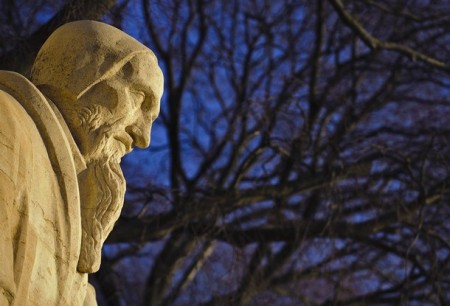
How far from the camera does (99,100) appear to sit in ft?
17.6

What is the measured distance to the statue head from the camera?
5.24 meters

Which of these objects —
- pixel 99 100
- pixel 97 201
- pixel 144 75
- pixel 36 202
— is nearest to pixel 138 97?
pixel 144 75

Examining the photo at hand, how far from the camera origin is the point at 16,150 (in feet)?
15.8

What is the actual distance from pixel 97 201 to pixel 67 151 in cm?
24

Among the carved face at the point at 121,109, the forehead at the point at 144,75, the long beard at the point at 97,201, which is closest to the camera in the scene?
the long beard at the point at 97,201

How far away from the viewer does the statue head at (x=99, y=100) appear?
524 cm

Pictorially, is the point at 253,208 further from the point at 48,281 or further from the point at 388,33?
the point at 48,281

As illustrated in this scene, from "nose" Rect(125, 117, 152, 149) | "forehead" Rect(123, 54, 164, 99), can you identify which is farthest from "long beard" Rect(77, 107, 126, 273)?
"forehead" Rect(123, 54, 164, 99)

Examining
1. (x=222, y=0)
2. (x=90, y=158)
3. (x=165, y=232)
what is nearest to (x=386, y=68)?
(x=222, y=0)

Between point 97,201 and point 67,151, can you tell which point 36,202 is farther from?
point 97,201

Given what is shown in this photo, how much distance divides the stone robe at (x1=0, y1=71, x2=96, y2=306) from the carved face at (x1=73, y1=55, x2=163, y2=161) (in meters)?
0.10

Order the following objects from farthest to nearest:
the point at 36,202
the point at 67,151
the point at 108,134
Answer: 1. the point at 108,134
2. the point at 67,151
3. the point at 36,202

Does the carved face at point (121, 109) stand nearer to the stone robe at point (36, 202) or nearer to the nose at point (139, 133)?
the nose at point (139, 133)

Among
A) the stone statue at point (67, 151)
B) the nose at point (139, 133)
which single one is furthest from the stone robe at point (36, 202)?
the nose at point (139, 133)
